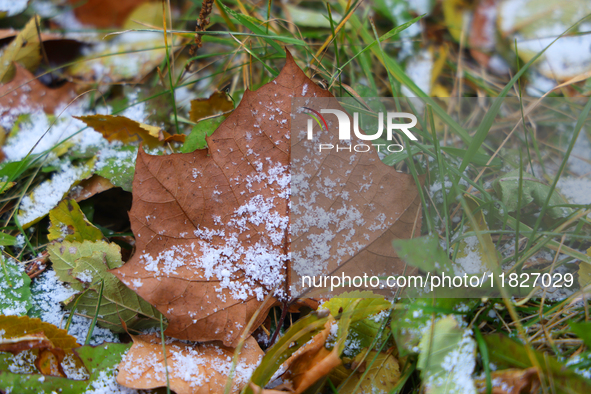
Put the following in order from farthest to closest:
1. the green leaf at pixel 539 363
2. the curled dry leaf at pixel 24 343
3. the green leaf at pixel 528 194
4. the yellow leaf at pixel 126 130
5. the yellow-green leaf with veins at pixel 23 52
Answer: the yellow-green leaf with veins at pixel 23 52 → the yellow leaf at pixel 126 130 → the green leaf at pixel 528 194 → the curled dry leaf at pixel 24 343 → the green leaf at pixel 539 363

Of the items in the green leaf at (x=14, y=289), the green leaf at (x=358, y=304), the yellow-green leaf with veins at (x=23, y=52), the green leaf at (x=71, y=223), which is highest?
the yellow-green leaf with veins at (x=23, y=52)

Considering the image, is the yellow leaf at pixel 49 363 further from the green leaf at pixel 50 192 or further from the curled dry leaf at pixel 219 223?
the green leaf at pixel 50 192

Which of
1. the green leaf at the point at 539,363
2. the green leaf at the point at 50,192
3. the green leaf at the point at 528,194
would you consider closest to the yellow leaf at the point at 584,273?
the green leaf at the point at 528,194

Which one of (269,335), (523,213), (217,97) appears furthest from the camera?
(217,97)

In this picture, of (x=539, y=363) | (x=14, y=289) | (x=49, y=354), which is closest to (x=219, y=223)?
(x=49, y=354)

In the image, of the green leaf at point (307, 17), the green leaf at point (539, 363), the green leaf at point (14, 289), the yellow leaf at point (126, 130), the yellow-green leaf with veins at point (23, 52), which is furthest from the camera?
the green leaf at point (307, 17)

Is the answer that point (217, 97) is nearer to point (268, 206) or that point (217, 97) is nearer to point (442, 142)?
point (268, 206)

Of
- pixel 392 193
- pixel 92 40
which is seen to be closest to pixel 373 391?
pixel 392 193

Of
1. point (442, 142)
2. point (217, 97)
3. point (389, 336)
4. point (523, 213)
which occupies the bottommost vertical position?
point (389, 336)
